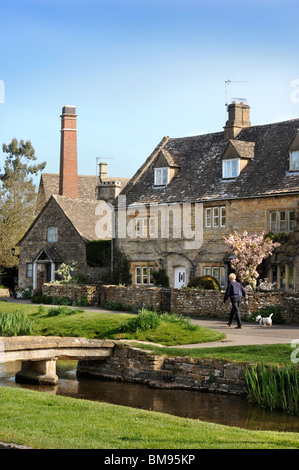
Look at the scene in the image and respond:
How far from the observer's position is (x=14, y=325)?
863 inches

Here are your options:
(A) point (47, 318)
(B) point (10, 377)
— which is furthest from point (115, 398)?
(A) point (47, 318)

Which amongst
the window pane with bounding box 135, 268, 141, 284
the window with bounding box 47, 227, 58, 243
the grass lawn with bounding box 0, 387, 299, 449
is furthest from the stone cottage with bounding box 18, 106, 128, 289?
the grass lawn with bounding box 0, 387, 299, 449

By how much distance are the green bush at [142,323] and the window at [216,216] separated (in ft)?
→ 45.1

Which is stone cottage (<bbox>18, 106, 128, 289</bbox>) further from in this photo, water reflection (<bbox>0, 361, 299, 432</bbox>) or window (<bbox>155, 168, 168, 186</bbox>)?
water reflection (<bbox>0, 361, 299, 432</bbox>)

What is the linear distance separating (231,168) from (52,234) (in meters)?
14.7

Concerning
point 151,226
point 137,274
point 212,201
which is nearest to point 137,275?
point 137,274

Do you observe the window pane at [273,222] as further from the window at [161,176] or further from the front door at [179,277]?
the window at [161,176]

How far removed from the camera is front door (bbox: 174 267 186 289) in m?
37.4

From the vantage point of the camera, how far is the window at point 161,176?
131 ft

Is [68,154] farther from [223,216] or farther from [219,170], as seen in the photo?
[223,216]

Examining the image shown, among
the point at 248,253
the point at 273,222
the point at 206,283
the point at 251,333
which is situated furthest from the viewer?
the point at 273,222

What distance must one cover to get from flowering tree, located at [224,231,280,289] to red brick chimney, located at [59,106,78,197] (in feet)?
72.6

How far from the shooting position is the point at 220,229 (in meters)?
35.3

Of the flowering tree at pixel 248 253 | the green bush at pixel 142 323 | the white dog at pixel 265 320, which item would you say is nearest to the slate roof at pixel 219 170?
the flowering tree at pixel 248 253
